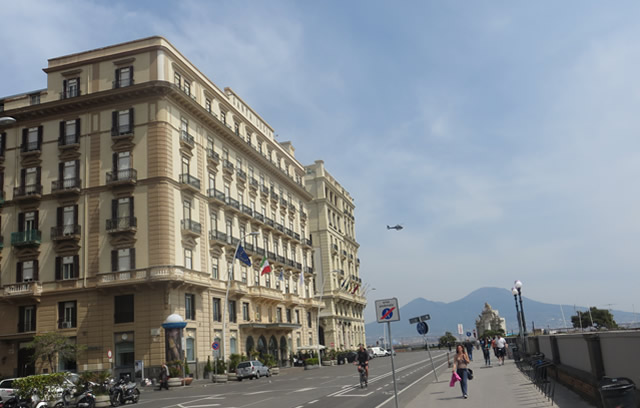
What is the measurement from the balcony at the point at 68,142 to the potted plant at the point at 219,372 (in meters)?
20.2

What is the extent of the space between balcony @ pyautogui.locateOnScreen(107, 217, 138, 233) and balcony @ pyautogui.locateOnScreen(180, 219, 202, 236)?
11.5ft

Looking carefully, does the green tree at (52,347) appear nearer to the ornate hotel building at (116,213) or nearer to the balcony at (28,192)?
the ornate hotel building at (116,213)

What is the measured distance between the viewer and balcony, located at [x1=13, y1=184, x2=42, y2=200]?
45.8 m

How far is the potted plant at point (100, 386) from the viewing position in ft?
85.5

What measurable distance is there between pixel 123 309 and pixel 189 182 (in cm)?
1075

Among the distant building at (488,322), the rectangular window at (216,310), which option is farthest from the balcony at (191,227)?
the distant building at (488,322)

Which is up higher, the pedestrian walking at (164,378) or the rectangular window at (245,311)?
the rectangular window at (245,311)

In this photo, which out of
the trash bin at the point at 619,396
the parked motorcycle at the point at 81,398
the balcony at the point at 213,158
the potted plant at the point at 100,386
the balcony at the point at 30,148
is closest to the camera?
the trash bin at the point at 619,396

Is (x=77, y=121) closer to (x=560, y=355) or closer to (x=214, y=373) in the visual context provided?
(x=214, y=373)

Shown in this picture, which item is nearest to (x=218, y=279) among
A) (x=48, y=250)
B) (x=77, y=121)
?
(x=48, y=250)

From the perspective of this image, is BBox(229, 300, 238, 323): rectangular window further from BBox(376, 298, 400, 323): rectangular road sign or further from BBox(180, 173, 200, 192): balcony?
BBox(376, 298, 400, 323): rectangular road sign

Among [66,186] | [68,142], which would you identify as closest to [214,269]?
[66,186]

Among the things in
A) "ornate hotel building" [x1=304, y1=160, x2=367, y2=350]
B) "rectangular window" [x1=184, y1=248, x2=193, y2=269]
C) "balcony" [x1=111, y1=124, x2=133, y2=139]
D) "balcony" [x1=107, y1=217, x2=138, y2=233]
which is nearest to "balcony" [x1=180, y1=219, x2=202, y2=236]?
"rectangular window" [x1=184, y1=248, x2=193, y2=269]

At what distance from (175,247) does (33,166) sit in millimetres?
14408
